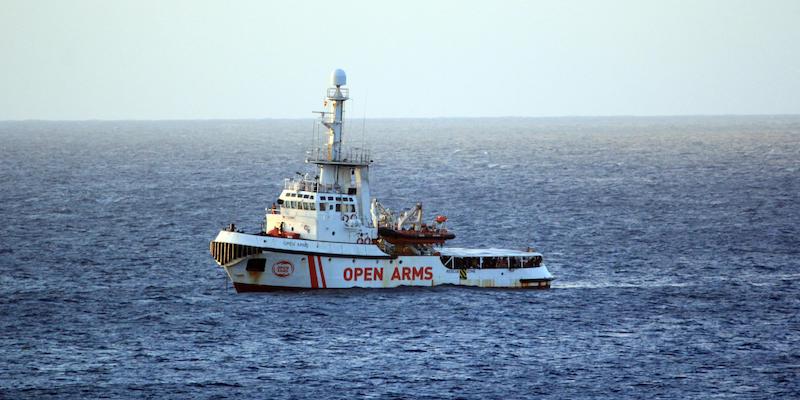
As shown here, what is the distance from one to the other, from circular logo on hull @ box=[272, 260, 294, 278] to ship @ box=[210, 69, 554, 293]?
7 centimetres

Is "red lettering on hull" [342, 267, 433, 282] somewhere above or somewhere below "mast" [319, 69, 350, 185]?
below

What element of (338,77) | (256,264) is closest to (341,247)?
(256,264)

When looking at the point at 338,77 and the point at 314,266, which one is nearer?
the point at 314,266

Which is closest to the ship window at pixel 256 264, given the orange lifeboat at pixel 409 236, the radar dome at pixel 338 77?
the orange lifeboat at pixel 409 236

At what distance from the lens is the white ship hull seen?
8238 cm

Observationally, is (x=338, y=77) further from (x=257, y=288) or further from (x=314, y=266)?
(x=257, y=288)

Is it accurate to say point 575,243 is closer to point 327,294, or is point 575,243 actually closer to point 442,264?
point 442,264

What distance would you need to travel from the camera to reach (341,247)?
83.8 m

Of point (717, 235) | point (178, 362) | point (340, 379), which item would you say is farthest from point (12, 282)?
point (717, 235)

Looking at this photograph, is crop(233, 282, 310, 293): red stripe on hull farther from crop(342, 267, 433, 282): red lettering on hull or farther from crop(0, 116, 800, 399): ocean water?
crop(342, 267, 433, 282): red lettering on hull

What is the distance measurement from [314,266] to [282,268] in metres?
2.12

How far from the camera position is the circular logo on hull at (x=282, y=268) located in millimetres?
83125

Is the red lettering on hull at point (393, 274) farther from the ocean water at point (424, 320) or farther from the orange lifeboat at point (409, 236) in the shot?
the orange lifeboat at point (409, 236)

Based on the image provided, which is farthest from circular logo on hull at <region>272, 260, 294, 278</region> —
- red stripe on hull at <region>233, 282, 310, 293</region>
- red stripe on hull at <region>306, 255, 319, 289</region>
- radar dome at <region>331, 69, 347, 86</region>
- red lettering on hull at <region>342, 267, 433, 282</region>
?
radar dome at <region>331, 69, 347, 86</region>
